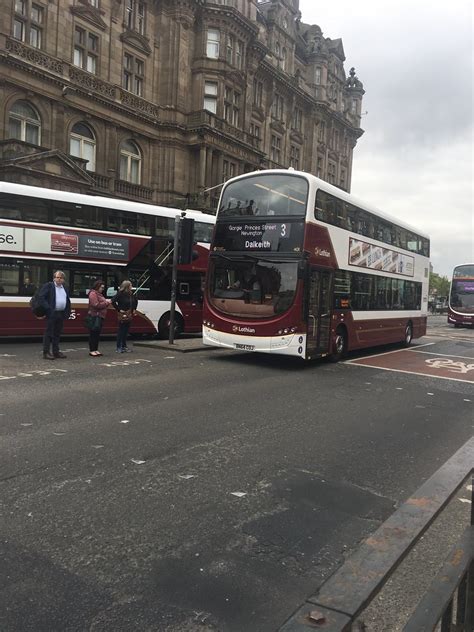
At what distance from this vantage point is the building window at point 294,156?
166ft

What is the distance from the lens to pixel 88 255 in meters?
14.4

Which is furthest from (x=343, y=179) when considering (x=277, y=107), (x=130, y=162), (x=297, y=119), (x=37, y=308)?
(x=37, y=308)

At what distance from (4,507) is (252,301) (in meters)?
8.36

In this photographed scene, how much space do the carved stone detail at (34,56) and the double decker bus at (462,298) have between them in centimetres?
2852

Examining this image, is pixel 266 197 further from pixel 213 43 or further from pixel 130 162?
pixel 213 43

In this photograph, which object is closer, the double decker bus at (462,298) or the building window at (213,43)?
the building window at (213,43)

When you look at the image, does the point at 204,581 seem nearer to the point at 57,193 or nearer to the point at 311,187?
the point at 311,187

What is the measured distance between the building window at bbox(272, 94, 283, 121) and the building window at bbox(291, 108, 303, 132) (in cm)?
262

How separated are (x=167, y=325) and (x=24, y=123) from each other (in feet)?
50.5

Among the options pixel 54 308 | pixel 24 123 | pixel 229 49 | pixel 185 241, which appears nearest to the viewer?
pixel 54 308

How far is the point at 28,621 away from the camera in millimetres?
2492

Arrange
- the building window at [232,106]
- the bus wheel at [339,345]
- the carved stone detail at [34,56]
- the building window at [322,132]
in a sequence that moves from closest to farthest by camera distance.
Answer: the bus wheel at [339,345]
the carved stone detail at [34,56]
the building window at [232,106]
the building window at [322,132]

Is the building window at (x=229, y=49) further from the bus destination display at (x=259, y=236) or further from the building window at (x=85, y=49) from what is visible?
the bus destination display at (x=259, y=236)

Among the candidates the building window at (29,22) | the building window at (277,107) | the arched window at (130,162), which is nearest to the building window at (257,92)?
the building window at (277,107)
